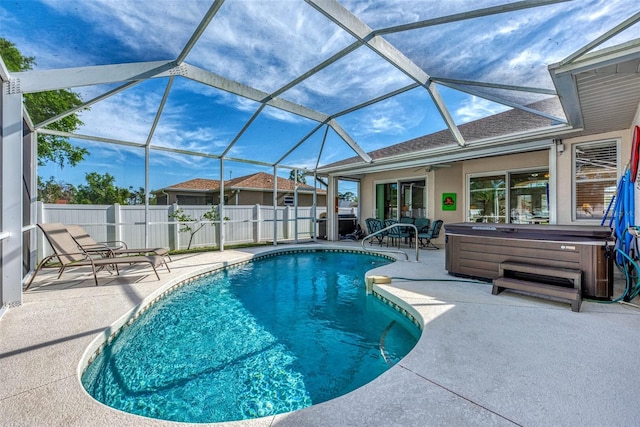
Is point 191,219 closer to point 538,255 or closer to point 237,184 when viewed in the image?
point 237,184

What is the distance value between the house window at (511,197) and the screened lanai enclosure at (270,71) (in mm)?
2251

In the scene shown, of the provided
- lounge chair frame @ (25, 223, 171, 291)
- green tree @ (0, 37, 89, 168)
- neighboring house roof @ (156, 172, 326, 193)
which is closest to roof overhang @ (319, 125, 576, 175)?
neighboring house roof @ (156, 172, 326, 193)

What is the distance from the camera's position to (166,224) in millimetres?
9094

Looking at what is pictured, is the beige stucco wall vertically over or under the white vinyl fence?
over

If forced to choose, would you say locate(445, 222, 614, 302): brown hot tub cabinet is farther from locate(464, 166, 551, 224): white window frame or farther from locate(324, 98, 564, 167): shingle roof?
locate(464, 166, 551, 224): white window frame

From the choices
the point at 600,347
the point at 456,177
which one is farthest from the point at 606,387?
the point at 456,177

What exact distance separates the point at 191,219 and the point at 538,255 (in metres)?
9.62

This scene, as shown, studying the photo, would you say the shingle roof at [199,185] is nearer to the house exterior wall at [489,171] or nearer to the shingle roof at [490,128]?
the house exterior wall at [489,171]

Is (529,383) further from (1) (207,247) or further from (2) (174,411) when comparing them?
(1) (207,247)

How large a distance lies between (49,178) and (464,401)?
1019 centimetres

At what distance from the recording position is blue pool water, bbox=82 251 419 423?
90.4 inches

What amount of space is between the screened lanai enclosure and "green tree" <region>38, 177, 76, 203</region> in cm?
24

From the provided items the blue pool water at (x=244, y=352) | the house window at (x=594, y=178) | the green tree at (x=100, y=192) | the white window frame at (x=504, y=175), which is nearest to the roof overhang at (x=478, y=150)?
the house window at (x=594, y=178)

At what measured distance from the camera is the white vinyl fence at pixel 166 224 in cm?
734
